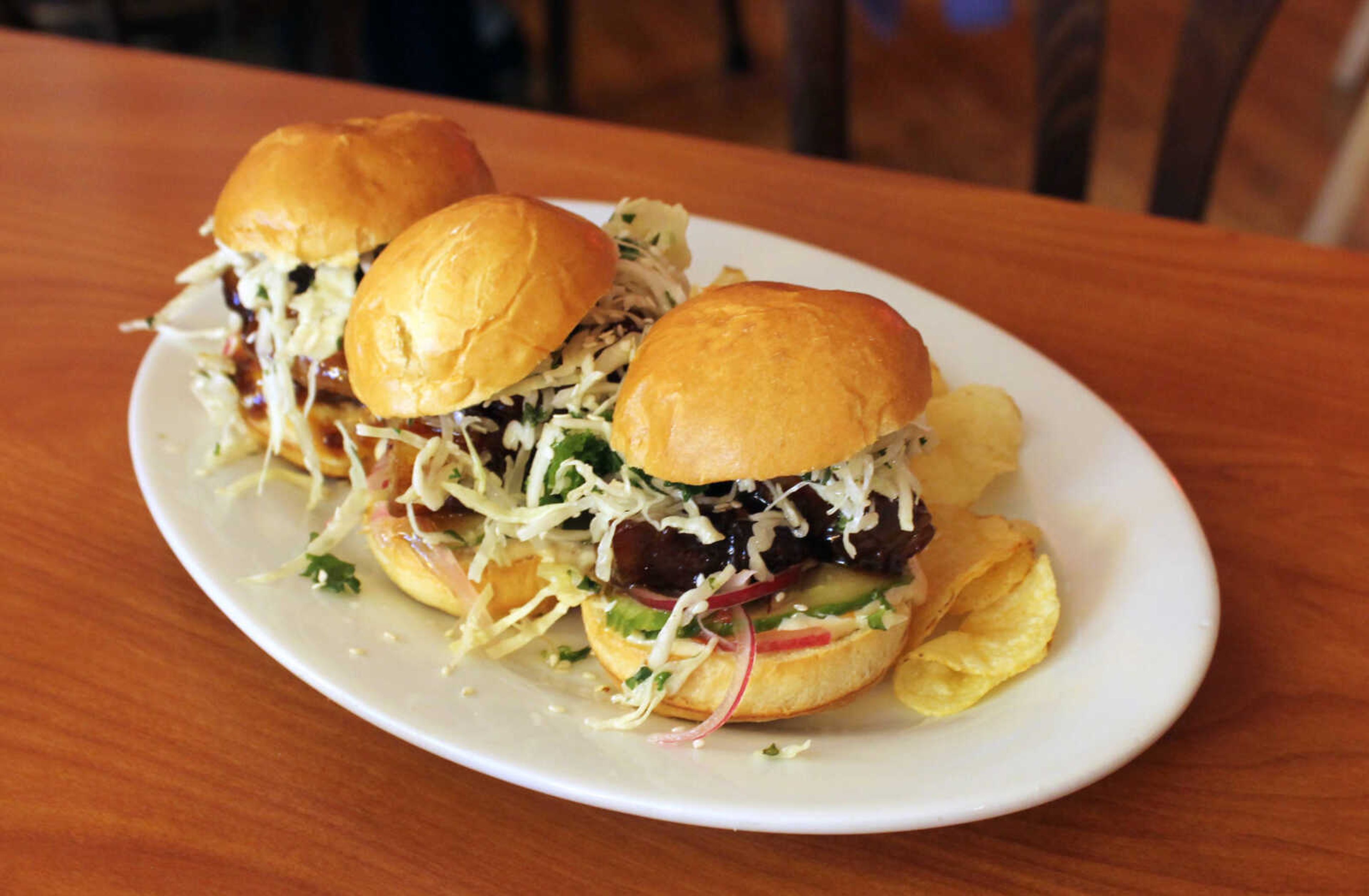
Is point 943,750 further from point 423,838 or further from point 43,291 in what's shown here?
point 43,291

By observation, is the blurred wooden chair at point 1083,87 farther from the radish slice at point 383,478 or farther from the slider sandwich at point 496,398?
the radish slice at point 383,478

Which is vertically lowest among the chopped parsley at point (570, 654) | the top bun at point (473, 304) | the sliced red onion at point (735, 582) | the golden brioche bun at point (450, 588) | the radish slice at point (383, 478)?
the chopped parsley at point (570, 654)

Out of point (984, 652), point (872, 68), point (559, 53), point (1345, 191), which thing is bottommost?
point (872, 68)

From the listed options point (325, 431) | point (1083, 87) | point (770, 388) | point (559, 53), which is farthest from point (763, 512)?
point (559, 53)

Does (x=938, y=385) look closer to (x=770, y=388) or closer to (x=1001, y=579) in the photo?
(x=1001, y=579)

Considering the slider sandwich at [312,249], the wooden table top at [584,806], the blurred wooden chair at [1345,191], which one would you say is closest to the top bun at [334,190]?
the slider sandwich at [312,249]

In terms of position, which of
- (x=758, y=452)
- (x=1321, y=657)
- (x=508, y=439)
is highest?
(x=758, y=452)

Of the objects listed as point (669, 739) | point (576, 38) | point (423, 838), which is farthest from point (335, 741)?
point (576, 38)
